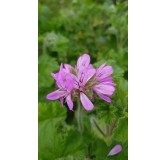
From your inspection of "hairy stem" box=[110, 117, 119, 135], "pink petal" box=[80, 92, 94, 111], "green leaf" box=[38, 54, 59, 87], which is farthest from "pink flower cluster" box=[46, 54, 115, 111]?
"green leaf" box=[38, 54, 59, 87]

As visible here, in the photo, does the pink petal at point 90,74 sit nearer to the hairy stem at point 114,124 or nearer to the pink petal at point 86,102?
the pink petal at point 86,102

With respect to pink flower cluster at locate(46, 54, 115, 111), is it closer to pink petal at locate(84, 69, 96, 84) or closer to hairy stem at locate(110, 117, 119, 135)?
pink petal at locate(84, 69, 96, 84)

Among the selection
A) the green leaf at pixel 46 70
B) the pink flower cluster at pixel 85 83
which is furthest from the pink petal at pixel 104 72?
the green leaf at pixel 46 70

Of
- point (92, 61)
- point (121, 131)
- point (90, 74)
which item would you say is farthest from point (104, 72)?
point (92, 61)

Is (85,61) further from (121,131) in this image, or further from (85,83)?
(121,131)
